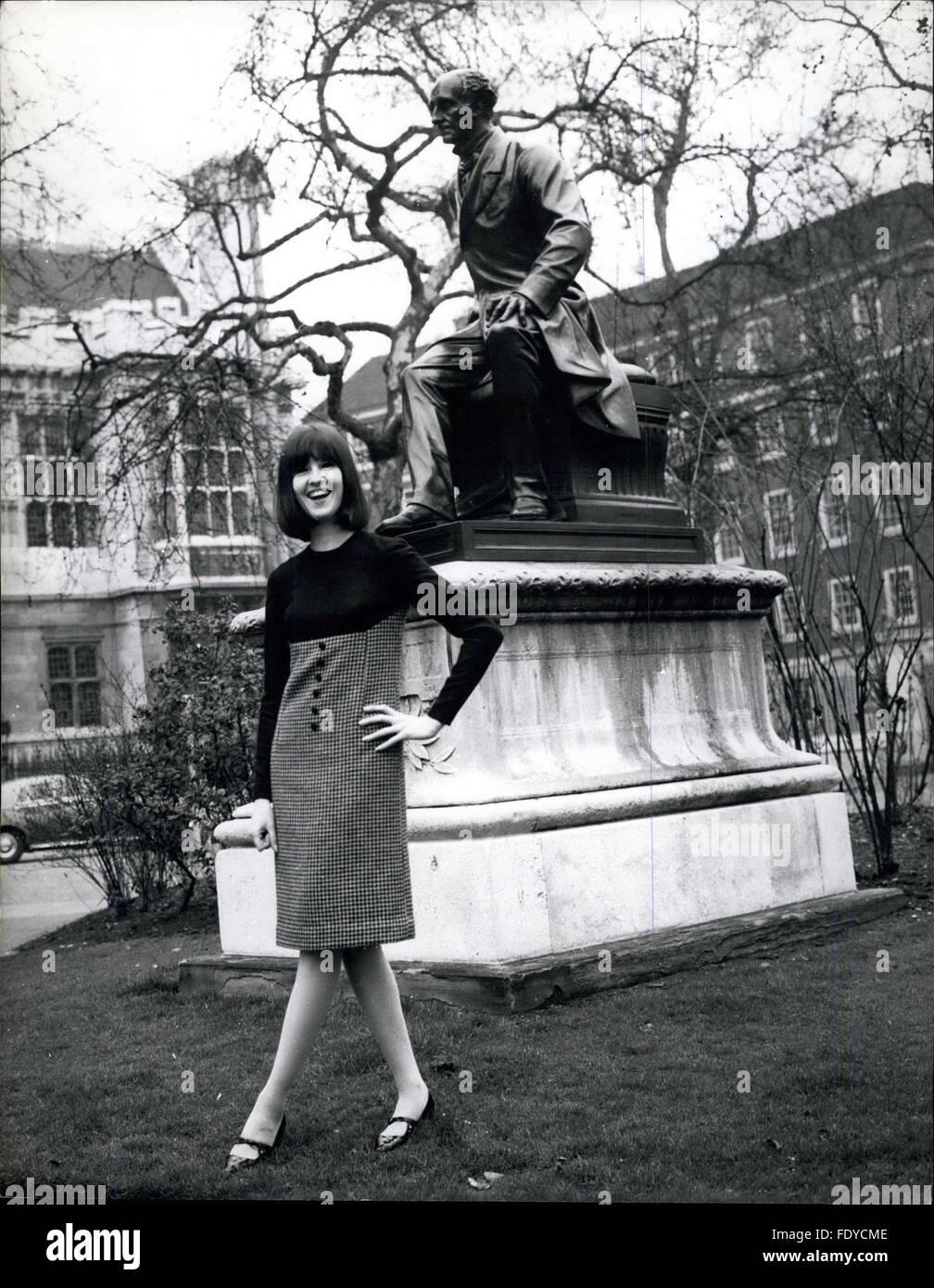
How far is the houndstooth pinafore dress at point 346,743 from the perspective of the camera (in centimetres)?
404

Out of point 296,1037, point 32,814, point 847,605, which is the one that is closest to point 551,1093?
point 296,1037

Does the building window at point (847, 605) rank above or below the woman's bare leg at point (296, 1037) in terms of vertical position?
above

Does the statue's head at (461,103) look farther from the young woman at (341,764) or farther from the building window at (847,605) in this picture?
the building window at (847,605)

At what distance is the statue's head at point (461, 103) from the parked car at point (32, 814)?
22.6 feet

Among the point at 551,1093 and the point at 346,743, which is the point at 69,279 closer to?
the point at 346,743

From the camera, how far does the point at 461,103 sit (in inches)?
251

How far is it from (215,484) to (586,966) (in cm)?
1187

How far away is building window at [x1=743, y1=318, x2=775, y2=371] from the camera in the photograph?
65.3ft

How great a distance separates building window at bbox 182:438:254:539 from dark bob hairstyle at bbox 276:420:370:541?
1105cm

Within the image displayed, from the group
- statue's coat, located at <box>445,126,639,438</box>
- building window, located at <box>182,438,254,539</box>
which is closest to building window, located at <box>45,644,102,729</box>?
building window, located at <box>182,438,254,539</box>

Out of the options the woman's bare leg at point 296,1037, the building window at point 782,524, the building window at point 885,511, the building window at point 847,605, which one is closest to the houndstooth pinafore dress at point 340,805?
the woman's bare leg at point 296,1037

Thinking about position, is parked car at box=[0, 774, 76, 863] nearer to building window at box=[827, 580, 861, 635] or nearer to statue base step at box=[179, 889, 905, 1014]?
statue base step at box=[179, 889, 905, 1014]

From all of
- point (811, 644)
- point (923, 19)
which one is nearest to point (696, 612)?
point (811, 644)
